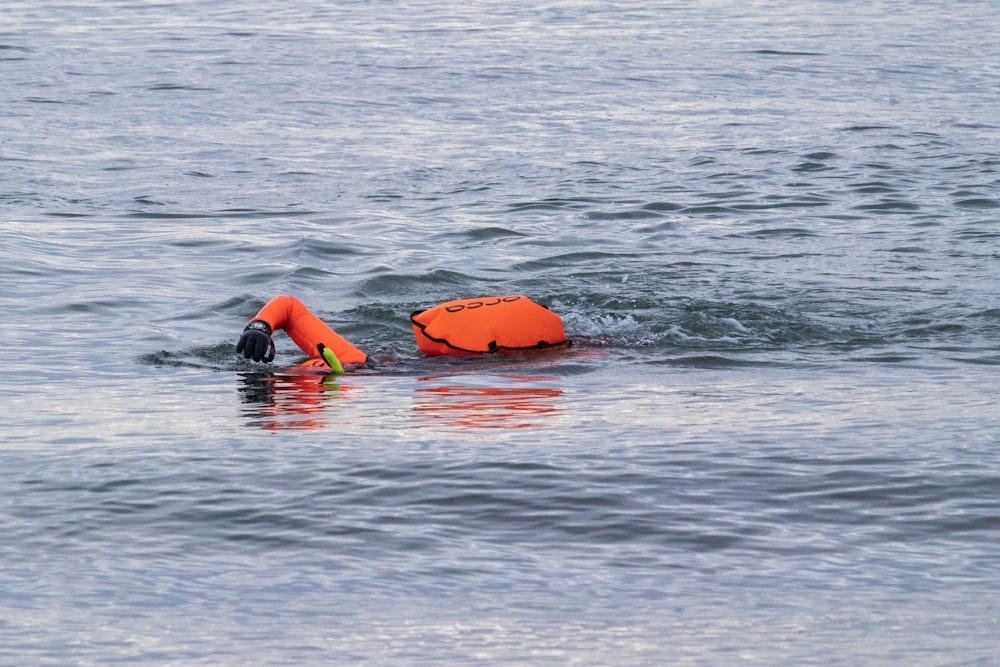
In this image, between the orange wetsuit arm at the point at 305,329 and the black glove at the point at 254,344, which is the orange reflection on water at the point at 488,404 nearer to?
the orange wetsuit arm at the point at 305,329

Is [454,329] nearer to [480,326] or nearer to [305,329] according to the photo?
[480,326]

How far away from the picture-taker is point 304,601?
4.88 m

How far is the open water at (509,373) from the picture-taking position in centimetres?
483

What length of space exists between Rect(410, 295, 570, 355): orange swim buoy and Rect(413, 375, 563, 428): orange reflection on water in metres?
0.32

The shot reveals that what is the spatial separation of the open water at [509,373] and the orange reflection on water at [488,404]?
4 centimetres

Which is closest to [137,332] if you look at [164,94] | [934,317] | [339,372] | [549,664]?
[339,372]

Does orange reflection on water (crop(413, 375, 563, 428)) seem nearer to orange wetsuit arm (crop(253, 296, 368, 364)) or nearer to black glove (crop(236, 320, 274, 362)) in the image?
orange wetsuit arm (crop(253, 296, 368, 364))

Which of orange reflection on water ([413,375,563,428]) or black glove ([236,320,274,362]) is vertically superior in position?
black glove ([236,320,274,362])

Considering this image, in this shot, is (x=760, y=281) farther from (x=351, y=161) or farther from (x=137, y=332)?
(x=351, y=161)

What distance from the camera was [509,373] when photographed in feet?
28.0

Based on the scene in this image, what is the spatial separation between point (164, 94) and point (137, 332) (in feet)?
40.7

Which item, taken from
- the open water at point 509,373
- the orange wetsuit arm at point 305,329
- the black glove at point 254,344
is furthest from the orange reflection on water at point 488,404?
the black glove at point 254,344

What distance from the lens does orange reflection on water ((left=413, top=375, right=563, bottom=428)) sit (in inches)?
288

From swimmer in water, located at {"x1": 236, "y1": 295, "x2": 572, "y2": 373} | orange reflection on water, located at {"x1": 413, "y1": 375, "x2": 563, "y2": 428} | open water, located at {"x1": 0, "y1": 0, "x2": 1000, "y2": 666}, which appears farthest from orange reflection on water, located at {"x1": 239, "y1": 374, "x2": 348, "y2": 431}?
orange reflection on water, located at {"x1": 413, "y1": 375, "x2": 563, "y2": 428}
